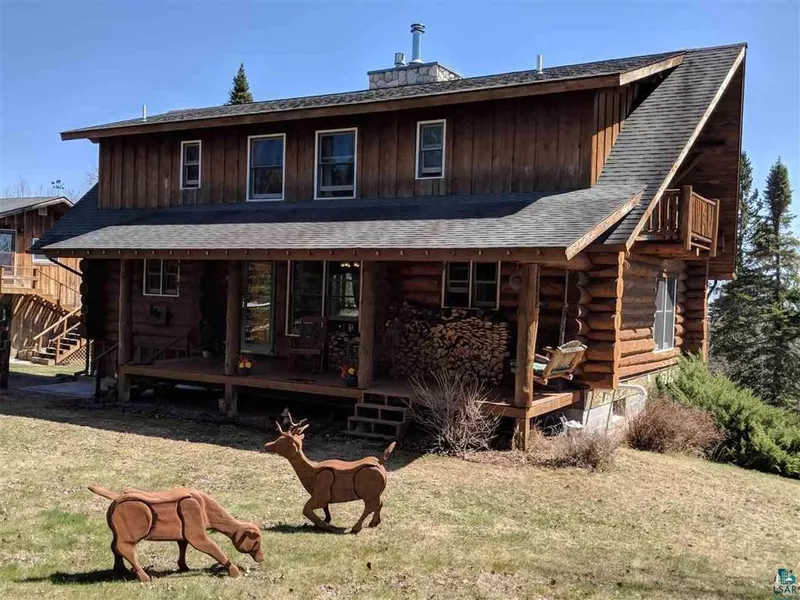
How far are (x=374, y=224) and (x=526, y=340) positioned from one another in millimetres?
3683

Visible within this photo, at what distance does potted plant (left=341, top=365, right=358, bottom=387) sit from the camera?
1211cm

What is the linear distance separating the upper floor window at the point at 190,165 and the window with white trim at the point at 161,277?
191 centimetres

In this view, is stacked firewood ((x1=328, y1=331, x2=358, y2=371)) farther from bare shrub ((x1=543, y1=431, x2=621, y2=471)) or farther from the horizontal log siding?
bare shrub ((x1=543, y1=431, x2=621, y2=471))

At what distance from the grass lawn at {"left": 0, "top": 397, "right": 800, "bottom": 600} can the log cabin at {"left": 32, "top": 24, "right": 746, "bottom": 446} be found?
1.89 meters

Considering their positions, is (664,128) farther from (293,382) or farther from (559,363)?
(293,382)

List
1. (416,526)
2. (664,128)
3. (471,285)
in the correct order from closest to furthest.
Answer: (416,526)
(471,285)
(664,128)

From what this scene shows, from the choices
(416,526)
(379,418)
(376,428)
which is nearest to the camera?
(416,526)

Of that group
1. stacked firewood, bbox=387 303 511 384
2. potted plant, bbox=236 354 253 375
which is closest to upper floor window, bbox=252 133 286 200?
potted plant, bbox=236 354 253 375

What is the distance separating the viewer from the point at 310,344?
1397 cm

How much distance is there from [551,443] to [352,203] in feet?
20.9

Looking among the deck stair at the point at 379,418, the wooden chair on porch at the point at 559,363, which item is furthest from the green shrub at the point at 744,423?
the deck stair at the point at 379,418

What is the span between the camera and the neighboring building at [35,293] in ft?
81.2

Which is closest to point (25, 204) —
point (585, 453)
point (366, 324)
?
point (366, 324)

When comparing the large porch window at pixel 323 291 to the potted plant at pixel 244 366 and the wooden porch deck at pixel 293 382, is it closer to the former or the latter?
the wooden porch deck at pixel 293 382
